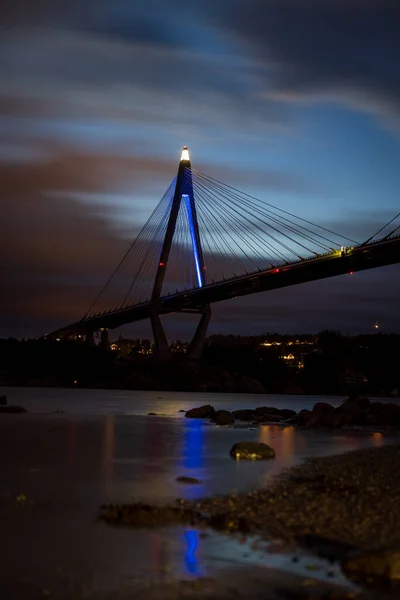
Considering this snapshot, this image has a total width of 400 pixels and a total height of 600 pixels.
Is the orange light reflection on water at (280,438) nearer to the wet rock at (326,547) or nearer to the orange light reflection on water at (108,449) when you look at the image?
the orange light reflection on water at (108,449)

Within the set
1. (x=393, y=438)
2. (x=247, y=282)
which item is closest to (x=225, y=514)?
(x=393, y=438)

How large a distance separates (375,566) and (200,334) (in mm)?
43057

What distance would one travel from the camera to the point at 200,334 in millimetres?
48906

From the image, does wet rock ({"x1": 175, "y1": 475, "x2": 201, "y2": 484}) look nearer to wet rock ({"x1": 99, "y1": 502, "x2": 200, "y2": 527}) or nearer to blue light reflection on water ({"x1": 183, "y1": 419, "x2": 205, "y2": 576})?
blue light reflection on water ({"x1": 183, "y1": 419, "x2": 205, "y2": 576})

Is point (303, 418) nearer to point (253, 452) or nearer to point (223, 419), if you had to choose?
point (223, 419)

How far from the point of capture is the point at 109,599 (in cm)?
543

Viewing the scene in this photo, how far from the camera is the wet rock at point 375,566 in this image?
5.80 m

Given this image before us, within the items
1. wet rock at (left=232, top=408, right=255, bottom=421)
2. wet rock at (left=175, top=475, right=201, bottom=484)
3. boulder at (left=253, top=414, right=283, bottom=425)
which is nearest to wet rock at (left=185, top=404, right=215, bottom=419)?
wet rock at (left=232, top=408, right=255, bottom=421)

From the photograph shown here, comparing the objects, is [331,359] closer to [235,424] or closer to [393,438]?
[235,424]

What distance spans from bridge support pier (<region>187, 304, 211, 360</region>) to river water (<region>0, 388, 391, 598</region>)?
22241 millimetres

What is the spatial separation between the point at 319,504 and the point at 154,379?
61053 mm

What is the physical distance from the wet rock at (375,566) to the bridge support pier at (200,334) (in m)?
39.6

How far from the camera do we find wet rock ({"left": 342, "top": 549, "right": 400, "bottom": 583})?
5.80 metres

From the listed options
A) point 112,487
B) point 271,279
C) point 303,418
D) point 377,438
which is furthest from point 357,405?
point 112,487
